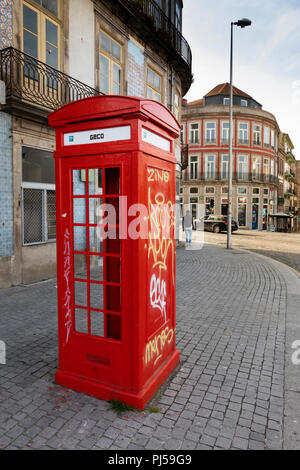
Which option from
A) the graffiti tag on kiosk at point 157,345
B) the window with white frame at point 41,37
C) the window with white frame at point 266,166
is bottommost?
the graffiti tag on kiosk at point 157,345

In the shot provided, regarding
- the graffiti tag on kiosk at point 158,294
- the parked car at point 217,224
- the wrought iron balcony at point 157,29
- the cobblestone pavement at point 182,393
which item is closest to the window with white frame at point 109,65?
the wrought iron balcony at point 157,29

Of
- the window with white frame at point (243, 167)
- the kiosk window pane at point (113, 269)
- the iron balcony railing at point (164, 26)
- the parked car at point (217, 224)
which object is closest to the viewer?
the kiosk window pane at point (113, 269)

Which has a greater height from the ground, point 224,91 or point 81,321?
point 224,91

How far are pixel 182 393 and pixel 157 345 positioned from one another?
0.53 meters

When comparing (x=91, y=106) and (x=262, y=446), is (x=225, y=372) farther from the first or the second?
(x=91, y=106)

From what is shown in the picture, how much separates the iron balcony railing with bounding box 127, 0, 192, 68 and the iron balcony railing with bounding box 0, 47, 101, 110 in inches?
177

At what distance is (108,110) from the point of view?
2936 millimetres

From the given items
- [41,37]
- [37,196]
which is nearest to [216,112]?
[41,37]

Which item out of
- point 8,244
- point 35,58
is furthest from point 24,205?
point 35,58

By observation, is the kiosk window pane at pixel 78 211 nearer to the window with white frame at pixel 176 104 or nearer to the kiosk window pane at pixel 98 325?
the kiosk window pane at pixel 98 325

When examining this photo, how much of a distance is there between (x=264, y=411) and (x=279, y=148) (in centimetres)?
5231

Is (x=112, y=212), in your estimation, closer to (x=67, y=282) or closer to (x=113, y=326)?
(x=67, y=282)

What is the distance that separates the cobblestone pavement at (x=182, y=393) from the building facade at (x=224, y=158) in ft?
115

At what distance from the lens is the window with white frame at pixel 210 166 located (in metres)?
40.5
